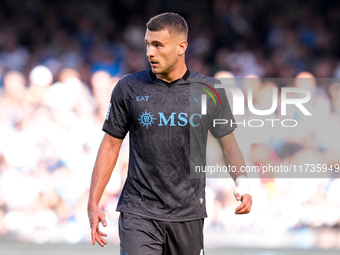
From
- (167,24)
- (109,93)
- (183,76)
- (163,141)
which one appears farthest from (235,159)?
(109,93)

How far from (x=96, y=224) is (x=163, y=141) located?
0.58 metres

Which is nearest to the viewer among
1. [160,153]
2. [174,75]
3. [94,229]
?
[94,229]

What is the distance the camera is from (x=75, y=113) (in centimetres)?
604

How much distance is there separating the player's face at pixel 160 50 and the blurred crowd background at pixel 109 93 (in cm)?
318

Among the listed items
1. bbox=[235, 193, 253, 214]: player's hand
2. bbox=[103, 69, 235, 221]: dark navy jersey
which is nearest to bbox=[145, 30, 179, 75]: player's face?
bbox=[103, 69, 235, 221]: dark navy jersey

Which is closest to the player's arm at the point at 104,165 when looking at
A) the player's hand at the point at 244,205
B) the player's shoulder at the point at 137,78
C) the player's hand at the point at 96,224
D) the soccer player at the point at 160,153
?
the soccer player at the point at 160,153

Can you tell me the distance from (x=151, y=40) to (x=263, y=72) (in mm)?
3421

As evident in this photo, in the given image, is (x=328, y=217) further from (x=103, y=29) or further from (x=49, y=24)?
(x=49, y=24)

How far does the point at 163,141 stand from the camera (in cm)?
285

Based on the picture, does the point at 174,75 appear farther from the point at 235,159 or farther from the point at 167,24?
the point at 235,159

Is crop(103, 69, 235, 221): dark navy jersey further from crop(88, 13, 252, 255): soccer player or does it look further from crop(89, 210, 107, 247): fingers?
crop(89, 210, 107, 247): fingers

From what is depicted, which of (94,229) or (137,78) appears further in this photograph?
(137,78)

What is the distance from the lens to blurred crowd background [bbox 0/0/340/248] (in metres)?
5.83

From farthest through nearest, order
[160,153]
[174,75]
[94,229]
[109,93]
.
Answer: [109,93], [174,75], [160,153], [94,229]
